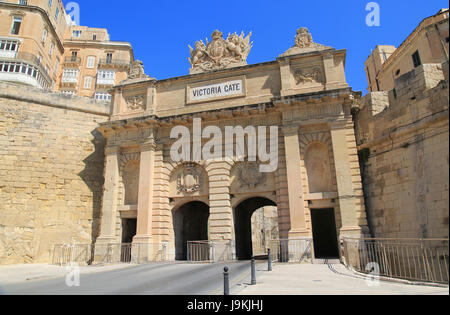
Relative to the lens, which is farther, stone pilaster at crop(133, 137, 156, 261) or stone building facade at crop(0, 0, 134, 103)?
stone building facade at crop(0, 0, 134, 103)

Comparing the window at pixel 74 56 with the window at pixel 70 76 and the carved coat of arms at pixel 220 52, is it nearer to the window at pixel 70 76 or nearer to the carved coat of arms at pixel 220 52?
the window at pixel 70 76

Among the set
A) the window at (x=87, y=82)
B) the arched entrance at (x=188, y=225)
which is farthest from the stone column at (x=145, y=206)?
the window at (x=87, y=82)

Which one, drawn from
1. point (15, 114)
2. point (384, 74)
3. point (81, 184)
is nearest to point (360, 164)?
point (81, 184)

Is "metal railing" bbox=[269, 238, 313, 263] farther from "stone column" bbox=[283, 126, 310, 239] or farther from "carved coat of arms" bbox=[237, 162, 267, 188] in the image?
"carved coat of arms" bbox=[237, 162, 267, 188]

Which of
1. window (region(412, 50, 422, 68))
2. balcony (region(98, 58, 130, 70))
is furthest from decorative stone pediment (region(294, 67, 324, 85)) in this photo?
balcony (region(98, 58, 130, 70))

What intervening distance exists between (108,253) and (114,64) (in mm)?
31937

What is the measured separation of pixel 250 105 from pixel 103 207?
1066 cm

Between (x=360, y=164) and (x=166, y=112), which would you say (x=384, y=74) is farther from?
(x=166, y=112)

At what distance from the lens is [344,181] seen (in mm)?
15469

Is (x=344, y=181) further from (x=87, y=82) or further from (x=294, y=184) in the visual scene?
(x=87, y=82)

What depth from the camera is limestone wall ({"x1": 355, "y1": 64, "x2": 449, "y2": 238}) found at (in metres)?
11.8

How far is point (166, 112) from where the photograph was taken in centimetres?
1989

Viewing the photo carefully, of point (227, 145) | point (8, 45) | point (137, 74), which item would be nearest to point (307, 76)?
point (227, 145)

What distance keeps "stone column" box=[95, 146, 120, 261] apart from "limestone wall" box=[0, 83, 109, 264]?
1.95m
